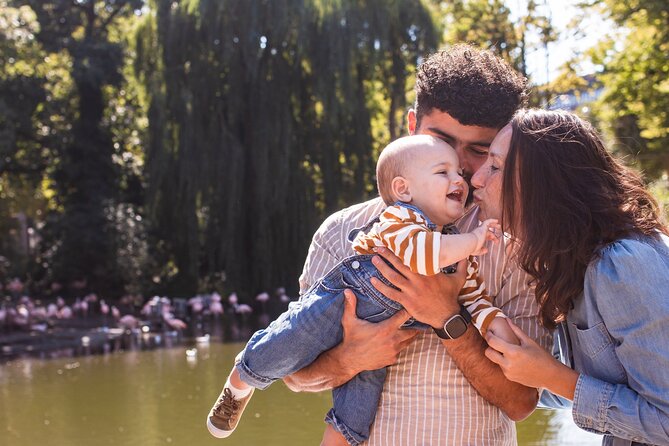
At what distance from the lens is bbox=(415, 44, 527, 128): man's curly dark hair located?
230 centimetres

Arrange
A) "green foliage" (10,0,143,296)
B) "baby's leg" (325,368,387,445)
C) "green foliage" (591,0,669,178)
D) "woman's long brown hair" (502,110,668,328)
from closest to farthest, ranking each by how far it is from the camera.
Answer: "woman's long brown hair" (502,110,668,328) → "baby's leg" (325,368,387,445) → "green foliage" (591,0,669,178) → "green foliage" (10,0,143,296)

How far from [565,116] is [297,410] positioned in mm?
6043

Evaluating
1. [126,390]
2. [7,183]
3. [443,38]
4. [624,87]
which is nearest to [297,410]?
[126,390]

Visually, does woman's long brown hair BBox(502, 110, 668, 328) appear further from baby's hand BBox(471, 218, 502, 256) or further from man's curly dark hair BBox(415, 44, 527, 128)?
man's curly dark hair BBox(415, 44, 527, 128)

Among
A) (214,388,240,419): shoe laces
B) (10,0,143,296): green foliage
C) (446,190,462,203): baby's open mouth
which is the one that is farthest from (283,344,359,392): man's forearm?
(10,0,143,296): green foliage

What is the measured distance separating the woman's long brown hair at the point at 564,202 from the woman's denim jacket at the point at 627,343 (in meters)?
0.04

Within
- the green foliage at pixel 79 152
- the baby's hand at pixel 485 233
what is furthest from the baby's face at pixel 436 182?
the green foliage at pixel 79 152

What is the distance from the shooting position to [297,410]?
7598 mm

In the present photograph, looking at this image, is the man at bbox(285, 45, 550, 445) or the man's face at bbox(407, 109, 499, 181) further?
the man's face at bbox(407, 109, 499, 181)

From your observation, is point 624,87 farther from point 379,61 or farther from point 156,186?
point 156,186

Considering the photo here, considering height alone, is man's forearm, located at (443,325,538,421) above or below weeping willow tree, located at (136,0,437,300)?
below

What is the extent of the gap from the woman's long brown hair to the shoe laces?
0.94m

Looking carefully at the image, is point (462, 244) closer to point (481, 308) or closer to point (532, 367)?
point (481, 308)

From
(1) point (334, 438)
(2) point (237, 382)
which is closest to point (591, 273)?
(1) point (334, 438)
